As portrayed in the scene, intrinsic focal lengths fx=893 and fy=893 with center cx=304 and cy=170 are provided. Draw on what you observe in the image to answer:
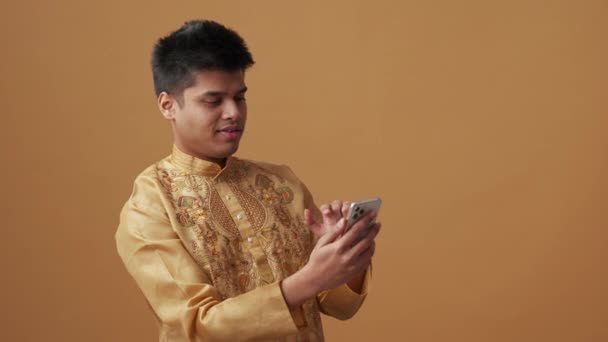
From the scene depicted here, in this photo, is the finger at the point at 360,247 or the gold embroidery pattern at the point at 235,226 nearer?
the finger at the point at 360,247

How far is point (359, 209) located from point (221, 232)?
341 mm

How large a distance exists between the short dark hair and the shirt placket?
228mm

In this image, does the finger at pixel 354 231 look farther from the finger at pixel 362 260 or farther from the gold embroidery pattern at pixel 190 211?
the gold embroidery pattern at pixel 190 211

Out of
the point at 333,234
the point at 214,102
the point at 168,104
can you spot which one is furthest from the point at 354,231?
the point at 168,104

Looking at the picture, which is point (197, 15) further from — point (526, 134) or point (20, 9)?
point (526, 134)

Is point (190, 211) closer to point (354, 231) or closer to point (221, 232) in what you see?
point (221, 232)

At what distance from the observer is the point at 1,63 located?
9.77 ft

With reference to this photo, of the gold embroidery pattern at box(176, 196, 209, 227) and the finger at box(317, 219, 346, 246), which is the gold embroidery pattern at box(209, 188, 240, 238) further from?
the finger at box(317, 219, 346, 246)

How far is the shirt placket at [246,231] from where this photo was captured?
1.80 m

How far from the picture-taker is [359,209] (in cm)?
159

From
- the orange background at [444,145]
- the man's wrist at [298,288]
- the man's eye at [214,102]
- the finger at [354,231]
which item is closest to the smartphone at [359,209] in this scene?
the finger at [354,231]

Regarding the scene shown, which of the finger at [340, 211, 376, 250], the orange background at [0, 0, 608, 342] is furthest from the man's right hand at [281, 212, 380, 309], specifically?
the orange background at [0, 0, 608, 342]

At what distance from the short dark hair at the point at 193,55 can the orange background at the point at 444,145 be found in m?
1.27

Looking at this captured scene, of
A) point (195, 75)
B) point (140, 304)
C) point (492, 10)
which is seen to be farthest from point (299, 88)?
point (195, 75)
